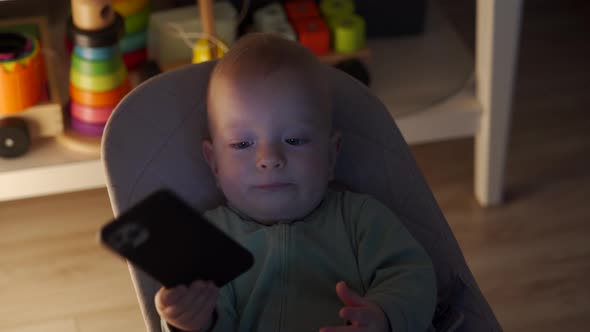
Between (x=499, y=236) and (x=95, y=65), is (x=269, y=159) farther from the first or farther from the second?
(x=499, y=236)

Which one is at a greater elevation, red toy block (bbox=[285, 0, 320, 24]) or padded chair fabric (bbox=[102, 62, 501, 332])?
padded chair fabric (bbox=[102, 62, 501, 332])

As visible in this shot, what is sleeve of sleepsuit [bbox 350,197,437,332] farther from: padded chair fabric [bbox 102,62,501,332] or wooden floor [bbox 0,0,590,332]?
wooden floor [bbox 0,0,590,332]

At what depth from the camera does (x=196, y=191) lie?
134 centimetres

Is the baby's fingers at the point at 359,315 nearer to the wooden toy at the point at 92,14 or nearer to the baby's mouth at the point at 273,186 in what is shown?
the baby's mouth at the point at 273,186

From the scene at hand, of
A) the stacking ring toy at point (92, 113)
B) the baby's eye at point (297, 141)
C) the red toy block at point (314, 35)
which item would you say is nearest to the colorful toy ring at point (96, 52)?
the stacking ring toy at point (92, 113)

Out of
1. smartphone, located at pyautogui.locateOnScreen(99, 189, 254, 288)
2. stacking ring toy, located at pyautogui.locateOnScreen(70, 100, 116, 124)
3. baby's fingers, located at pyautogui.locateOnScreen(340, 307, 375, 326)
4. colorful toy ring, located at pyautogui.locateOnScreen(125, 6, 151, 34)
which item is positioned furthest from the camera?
colorful toy ring, located at pyautogui.locateOnScreen(125, 6, 151, 34)

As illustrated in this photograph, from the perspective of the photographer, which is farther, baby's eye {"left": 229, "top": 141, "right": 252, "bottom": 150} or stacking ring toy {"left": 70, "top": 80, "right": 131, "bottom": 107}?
stacking ring toy {"left": 70, "top": 80, "right": 131, "bottom": 107}

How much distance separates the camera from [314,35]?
1900mm

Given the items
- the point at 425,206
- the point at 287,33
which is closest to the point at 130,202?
the point at 425,206

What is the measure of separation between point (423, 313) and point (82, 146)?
0.89 m

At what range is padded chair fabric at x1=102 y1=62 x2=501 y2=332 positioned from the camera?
1256 mm

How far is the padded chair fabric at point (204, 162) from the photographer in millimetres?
1256

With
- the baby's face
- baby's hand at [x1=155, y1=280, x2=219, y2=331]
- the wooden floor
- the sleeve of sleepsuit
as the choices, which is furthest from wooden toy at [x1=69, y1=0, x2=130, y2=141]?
baby's hand at [x1=155, y1=280, x2=219, y2=331]

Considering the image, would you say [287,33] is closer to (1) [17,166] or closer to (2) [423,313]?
(1) [17,166]
